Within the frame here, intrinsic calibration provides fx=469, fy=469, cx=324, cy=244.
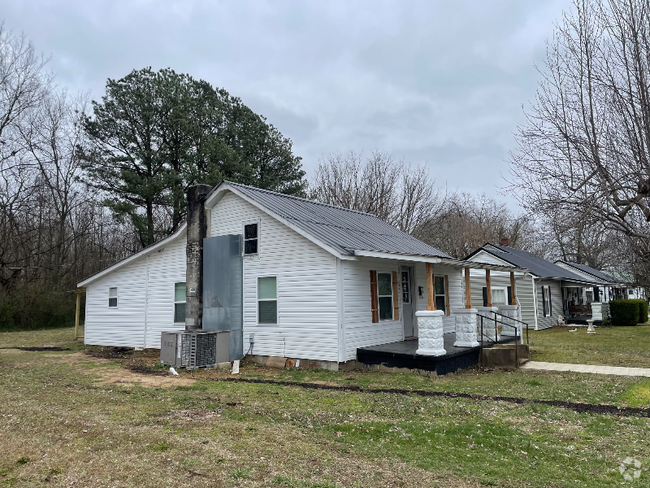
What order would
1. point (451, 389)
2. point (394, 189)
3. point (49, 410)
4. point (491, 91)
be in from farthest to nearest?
1. point (394, 189)
2. point (491, 91)
3. point (451, 389)
4. point (49, 410)

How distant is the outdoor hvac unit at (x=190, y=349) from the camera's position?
11.0m

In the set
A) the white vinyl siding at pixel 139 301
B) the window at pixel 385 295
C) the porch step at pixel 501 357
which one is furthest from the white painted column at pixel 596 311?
the white vinyl siding at pixel 139 301

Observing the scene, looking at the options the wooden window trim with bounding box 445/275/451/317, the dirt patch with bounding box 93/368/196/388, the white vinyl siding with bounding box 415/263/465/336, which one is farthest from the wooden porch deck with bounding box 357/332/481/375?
the dirt patch with bounding box 93/368/196/388

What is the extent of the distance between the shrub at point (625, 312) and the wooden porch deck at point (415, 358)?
61.0 feet

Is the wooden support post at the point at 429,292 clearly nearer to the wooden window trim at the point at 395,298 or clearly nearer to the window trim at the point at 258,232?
the wooden window trim at the point at 395,298

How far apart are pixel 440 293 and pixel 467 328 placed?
3097 millimetres

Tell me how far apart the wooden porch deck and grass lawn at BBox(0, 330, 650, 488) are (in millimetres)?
850

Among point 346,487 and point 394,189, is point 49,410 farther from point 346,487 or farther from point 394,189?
point 394,189

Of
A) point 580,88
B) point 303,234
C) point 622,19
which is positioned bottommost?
point 303,234

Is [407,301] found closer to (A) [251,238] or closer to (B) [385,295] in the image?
(B) [385,295]

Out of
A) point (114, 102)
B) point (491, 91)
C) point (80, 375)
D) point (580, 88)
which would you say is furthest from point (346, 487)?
point (114, 102)

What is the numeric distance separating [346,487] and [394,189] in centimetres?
2845

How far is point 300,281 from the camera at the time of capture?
1138 centimetres

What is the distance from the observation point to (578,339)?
18.1 m
